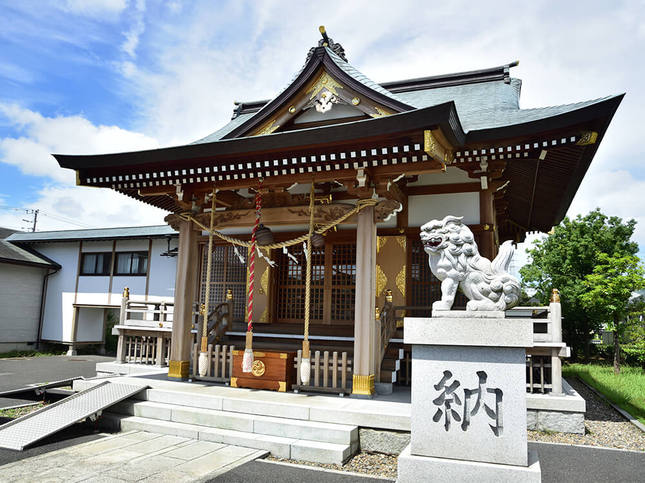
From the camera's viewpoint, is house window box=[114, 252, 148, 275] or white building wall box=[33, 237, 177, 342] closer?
white building wall box=[33, 237, 177, 342]

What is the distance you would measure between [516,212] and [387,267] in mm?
5142

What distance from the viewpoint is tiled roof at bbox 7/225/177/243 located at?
19.6m

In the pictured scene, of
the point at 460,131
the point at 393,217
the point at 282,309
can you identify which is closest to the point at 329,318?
the point at 282,309

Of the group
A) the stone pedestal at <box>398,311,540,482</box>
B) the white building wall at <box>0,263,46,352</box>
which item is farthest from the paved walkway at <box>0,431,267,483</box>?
the white building wall at <box>0,263,46,352</box>

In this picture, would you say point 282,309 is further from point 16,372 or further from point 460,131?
point 16,372

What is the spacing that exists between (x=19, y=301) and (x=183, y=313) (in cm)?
1592

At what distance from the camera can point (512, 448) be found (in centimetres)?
441

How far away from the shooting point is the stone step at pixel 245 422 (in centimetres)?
638

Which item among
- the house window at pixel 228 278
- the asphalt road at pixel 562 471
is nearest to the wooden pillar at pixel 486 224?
the asphalt road at pixel 562 471

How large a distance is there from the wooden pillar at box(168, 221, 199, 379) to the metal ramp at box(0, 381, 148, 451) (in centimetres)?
115

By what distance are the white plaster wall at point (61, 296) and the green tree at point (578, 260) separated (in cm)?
2098

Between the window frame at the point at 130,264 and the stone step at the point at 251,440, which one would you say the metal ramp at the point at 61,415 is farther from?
the window frame at the point at 130,264

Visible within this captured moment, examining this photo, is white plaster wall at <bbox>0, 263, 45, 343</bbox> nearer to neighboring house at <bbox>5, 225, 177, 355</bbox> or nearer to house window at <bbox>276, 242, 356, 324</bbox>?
neighboring house at <bbox>5, 225, 177, 355</bbox>

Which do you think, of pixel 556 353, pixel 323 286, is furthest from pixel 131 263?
pixel 556 353
